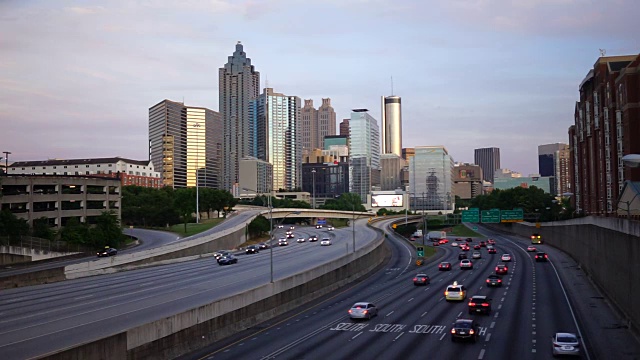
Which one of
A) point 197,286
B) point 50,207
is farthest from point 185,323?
point 50,207

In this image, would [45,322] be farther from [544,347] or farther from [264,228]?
[264,228]

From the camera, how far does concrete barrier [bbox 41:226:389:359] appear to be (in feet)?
79.3

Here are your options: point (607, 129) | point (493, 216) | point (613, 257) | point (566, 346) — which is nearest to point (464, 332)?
point (566, 346)

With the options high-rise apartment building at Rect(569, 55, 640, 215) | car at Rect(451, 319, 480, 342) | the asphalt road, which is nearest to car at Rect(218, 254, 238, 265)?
the asphalt road

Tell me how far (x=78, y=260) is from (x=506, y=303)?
4883 cm

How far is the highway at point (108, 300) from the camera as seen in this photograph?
29328 mm

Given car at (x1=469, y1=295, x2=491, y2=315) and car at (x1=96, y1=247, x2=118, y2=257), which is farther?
car at (x1=96, y1=247, x2=118, y2=257)

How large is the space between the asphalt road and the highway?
21.0 feet

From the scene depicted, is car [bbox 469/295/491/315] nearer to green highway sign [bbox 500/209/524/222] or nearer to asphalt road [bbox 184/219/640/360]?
asphalt road [bbox 184/219/640/360]

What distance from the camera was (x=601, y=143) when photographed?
96.4 metres

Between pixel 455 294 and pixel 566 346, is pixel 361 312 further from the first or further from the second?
pixel 566 346

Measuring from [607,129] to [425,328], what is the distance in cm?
6773

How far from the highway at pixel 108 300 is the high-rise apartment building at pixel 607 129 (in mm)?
37680

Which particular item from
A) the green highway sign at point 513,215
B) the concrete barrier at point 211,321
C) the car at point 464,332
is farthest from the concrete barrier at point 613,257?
the green highway sign at point 513,215
